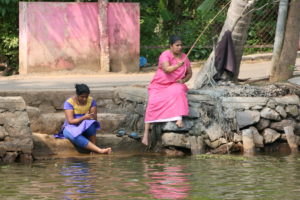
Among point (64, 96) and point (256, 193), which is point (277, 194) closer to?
point (256, 193)

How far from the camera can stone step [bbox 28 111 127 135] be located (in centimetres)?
1142

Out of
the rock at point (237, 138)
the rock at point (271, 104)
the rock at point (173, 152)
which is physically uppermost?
the rock at point (271, 104)

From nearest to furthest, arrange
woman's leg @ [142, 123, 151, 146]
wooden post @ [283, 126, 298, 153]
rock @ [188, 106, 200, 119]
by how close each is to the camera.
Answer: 1. woman's leg @ [142, 123, 151, 146]
2. rock @ [188, 106, 200, 119]
3. wooden post @ [283, 126, 298, 153]

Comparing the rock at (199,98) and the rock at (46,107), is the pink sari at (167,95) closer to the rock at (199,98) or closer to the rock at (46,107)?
the rock at (199,98)

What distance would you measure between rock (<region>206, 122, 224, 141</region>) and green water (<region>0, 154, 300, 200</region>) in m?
0.76

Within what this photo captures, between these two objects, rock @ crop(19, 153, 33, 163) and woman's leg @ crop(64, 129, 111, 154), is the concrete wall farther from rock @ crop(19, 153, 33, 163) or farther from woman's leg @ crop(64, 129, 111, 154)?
rock @ crop(19, 153, 33, 163)

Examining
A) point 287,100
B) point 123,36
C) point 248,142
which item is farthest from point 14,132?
point 123,36

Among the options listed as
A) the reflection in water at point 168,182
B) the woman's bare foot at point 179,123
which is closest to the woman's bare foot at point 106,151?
the reflection in water at point 168,182

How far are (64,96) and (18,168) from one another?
8.08ft

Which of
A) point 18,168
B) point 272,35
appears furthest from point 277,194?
point 272,35

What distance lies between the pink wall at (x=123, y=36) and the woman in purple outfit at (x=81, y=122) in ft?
21.7

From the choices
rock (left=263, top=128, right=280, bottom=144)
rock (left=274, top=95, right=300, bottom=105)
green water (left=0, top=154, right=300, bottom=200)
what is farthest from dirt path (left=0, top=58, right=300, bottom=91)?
green water (left=0, top=154, right=300, bottom=200)

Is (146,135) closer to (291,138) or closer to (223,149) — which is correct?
(223,149)

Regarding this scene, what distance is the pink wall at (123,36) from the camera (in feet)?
57.8
